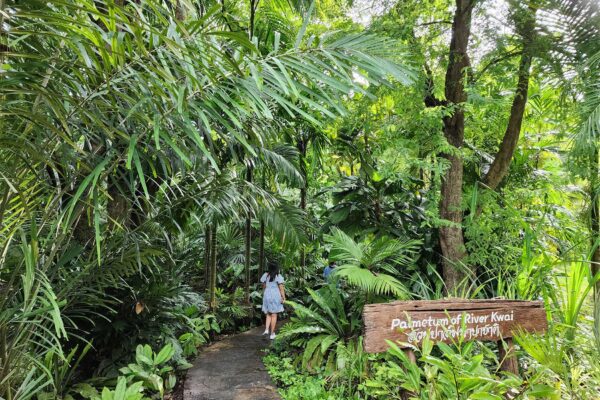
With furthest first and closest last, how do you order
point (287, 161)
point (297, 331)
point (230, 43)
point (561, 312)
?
point (287, 161), point (297, 331), point (561, 312), point (230, 43)

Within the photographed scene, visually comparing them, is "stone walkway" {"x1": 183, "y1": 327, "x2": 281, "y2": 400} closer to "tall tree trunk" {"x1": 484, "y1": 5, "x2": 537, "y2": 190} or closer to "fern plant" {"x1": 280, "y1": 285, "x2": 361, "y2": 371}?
"fern plant" {"x1": 280, "y1": 285, "x2": 361, "y2": 371}

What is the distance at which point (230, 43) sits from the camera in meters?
1.83

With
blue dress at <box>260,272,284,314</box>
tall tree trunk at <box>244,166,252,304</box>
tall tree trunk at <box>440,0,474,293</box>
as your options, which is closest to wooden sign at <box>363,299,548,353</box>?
tall tree trunk at <box>440,0,474,293</box>

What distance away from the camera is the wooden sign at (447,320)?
7.29 feet

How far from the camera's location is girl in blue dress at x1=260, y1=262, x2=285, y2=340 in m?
5.13

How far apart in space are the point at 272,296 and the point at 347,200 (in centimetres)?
164

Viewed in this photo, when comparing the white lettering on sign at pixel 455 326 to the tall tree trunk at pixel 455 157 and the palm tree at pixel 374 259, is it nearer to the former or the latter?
the tall tree trunk at pixel 455 157

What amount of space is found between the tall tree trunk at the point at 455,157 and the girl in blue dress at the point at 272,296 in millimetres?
2253

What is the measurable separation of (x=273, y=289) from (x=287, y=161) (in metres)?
1.74

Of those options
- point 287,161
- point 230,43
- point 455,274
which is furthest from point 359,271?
point 230,43

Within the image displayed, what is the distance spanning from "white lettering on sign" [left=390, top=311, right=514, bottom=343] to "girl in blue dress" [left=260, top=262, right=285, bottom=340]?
9.99 ft

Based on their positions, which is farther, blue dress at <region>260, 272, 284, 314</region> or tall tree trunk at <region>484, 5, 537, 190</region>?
blue dress at <region>260, 272, 284, 314</region>

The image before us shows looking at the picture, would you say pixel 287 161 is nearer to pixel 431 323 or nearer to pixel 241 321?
pixel 241 321

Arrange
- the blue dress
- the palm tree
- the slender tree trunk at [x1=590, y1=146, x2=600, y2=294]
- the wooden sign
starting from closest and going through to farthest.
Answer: the wooden sign → the slender tree trunk at [x1=590, y1=146, x2=600, y2=294] → the palm tree → the blue dress
